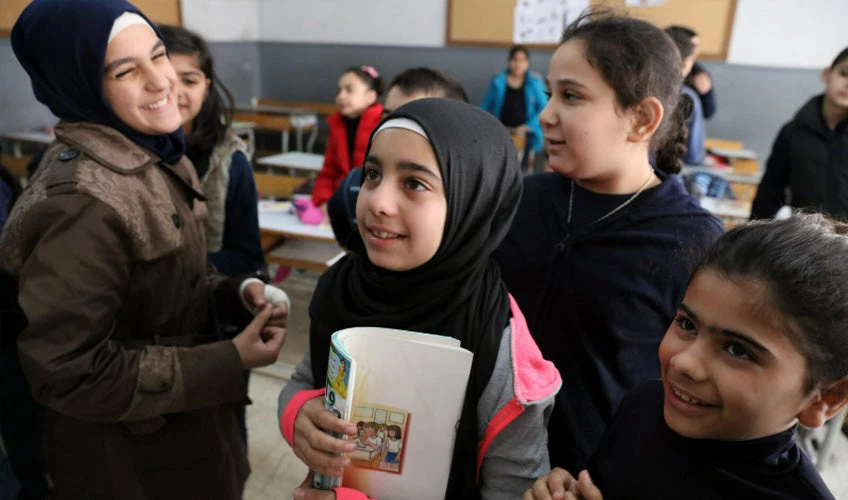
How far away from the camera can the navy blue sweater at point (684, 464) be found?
2.17ft

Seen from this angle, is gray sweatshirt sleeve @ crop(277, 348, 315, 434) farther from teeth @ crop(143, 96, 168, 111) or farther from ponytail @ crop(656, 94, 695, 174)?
ponytail @ crop(656, 94, 695, 174)

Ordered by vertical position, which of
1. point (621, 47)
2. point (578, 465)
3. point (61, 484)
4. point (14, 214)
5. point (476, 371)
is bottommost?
point (61, 484)

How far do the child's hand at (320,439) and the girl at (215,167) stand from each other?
3.42ft

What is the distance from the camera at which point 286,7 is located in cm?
720

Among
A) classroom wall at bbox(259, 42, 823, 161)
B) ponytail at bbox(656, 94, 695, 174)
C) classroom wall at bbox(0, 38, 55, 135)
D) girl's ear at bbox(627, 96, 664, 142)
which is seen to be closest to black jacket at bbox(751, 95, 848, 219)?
ponytail at bbox(656, 94, 695, 174)

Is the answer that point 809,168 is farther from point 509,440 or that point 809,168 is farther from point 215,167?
point 215,167

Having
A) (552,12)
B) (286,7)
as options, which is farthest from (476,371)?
(286,7)

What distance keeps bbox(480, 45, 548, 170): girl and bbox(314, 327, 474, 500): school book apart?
526 centimetres

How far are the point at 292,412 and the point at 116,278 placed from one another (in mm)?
426

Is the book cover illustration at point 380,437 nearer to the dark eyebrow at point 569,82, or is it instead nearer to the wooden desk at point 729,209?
the dark eyebrow at point 569,82

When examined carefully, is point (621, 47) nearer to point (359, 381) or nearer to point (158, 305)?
point (359, 381)

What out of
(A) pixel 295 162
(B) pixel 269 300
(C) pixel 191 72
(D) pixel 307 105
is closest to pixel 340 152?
(C) pixel 191 72

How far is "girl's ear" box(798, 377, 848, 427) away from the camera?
0.63 m

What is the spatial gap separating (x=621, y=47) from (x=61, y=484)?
146cm
